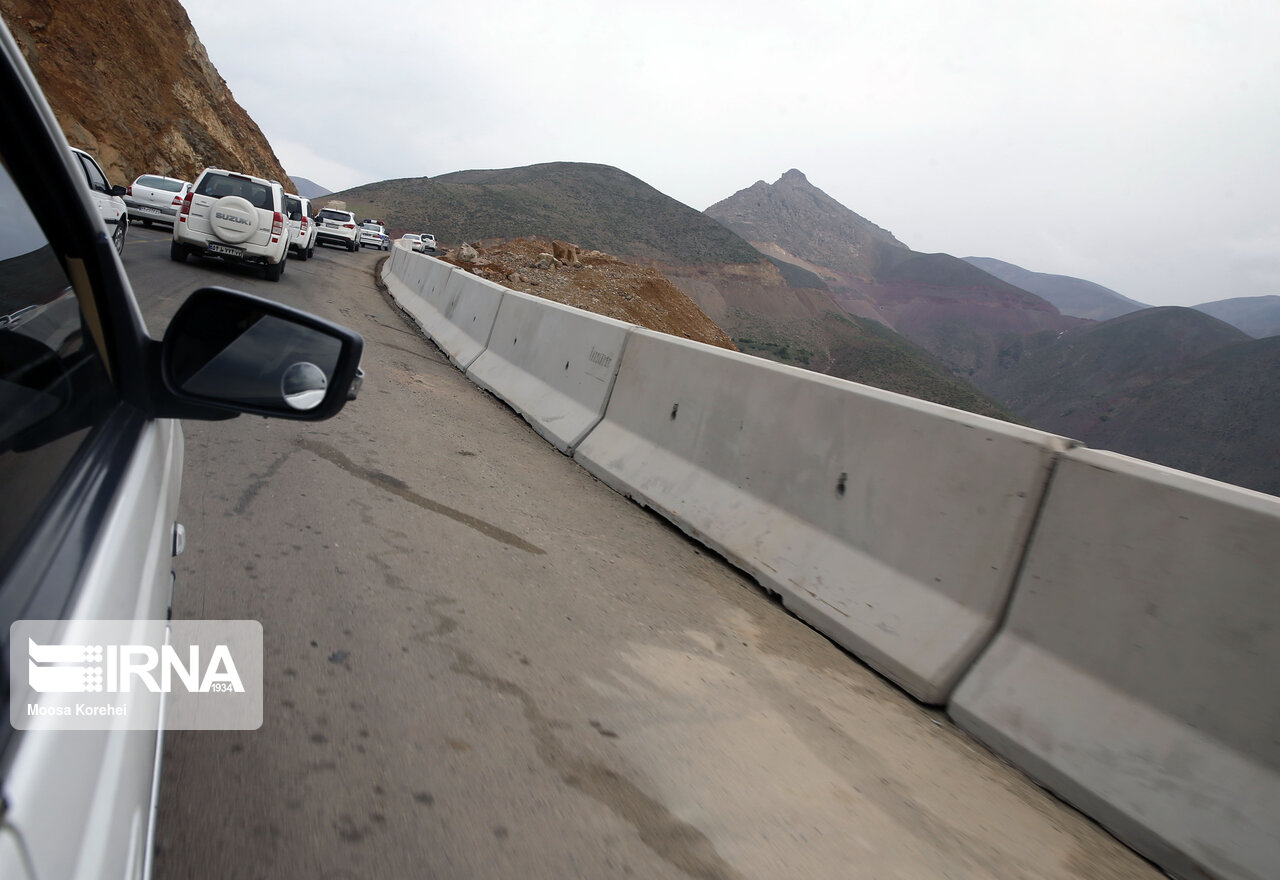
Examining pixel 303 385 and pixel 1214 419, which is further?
pixel 1214 419

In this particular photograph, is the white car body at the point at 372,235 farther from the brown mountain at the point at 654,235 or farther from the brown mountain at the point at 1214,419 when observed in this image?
the brown mountain at the point at 1214,419

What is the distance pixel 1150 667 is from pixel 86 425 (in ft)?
10.8

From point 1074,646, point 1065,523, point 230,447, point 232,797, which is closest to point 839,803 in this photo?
point 1074,646

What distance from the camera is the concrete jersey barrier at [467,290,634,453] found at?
7207 millimetres

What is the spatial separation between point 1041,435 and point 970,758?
4.52 ft

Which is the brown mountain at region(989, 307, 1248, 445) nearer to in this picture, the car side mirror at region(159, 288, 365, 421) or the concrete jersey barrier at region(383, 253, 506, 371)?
the concrete jersey barrier at region(383, 253, 506, 371)

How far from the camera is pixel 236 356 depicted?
1.70 meters

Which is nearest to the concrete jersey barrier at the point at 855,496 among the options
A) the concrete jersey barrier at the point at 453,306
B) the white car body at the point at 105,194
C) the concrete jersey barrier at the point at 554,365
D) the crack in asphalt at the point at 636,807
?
the concrete jersey barrier at the point at 554,365

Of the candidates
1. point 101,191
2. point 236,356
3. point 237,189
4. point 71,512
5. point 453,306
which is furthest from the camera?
point 237,189

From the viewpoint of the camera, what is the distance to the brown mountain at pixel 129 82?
105 feet

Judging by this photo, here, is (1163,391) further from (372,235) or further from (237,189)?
(237,189)

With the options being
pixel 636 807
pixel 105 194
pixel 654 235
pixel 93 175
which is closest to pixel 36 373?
pixel 636 807

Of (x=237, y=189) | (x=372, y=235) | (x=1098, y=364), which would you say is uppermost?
(x=1098, y=364)

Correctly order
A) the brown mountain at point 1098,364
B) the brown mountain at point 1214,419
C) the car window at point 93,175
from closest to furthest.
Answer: the car window at point 93,175, the brown mountain at point 1214,419, the brown mountain at point 1098,364
